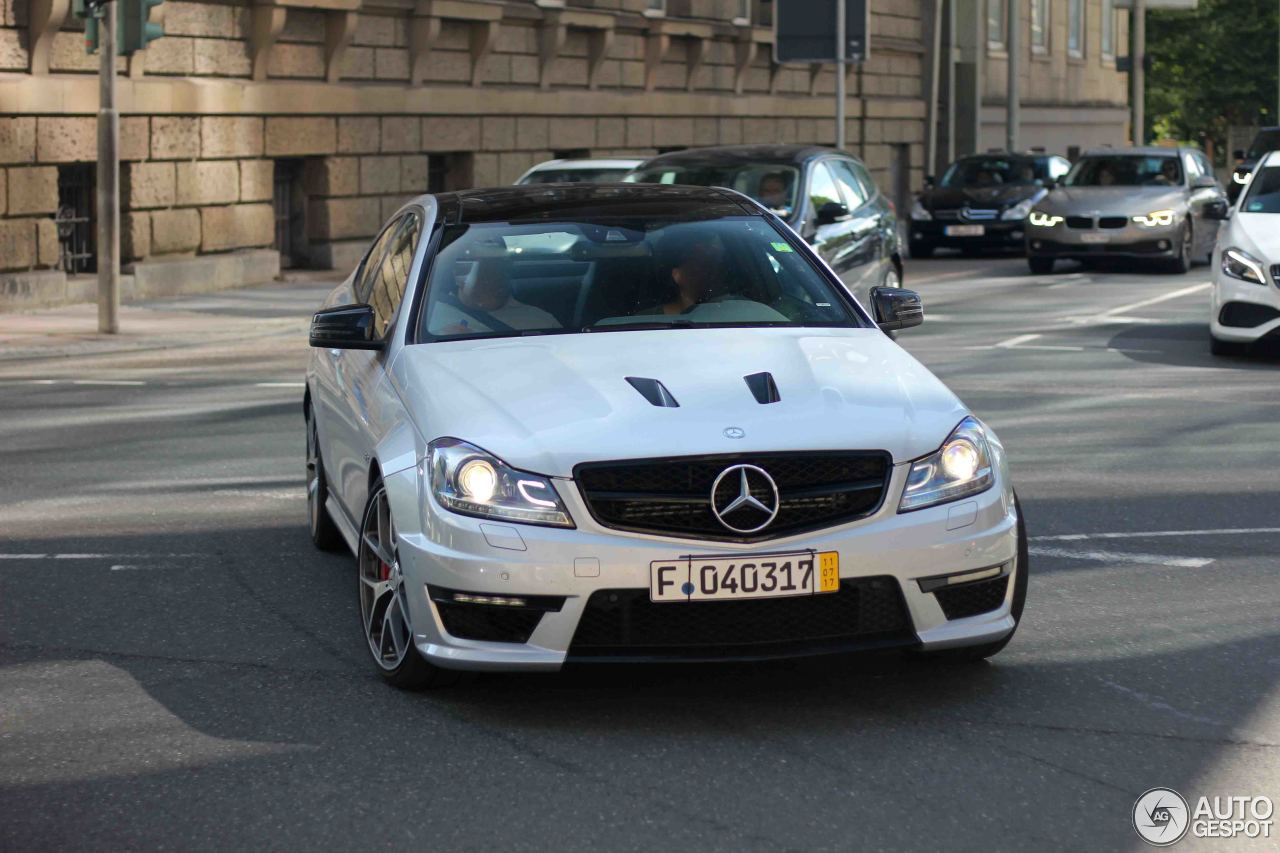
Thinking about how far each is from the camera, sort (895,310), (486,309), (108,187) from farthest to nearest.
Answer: (108,187), (895,310), (486,309)

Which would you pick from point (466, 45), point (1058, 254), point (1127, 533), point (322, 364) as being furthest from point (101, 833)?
point (466, 45)

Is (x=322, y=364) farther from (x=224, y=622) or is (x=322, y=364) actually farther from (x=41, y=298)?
(x=41, y=298)

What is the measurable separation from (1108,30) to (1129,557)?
199 feet

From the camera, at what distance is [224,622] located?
7.05 meters

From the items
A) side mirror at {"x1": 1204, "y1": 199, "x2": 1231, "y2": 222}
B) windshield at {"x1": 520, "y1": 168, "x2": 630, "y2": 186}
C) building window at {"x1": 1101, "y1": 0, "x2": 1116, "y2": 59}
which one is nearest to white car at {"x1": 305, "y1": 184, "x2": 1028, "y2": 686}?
side mirror at {"x1": 1204, "y1": 199, "x2": 1231, "y2": 222}

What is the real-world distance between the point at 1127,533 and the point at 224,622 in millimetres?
3571

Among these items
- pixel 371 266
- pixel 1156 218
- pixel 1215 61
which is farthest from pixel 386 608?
pixel 1215 61

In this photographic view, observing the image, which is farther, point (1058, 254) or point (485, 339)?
point (1058, 254)

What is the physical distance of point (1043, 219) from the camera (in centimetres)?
2686

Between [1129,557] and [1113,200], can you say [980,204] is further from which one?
[1129,557]

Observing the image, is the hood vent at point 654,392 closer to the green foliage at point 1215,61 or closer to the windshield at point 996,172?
the windshield at point 996,172

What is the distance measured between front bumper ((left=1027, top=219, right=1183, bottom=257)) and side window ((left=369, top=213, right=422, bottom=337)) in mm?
19587

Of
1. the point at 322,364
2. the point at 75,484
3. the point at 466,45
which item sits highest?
the point at 466,45

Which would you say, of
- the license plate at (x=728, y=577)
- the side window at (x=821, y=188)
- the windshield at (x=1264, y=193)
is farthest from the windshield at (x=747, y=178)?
the license plate at (x=728, y=577)
